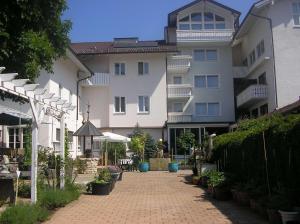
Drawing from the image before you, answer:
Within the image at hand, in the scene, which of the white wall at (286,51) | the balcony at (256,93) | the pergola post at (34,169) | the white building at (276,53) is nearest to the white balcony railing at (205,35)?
the white building at (276,53)

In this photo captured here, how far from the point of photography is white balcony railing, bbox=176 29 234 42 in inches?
1534

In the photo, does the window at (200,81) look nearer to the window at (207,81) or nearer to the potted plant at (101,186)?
the window at (207,81)

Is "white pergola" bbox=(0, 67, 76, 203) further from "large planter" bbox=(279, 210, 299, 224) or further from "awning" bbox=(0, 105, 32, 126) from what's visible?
"large planter" bbox=(279, 210, 299, 224)

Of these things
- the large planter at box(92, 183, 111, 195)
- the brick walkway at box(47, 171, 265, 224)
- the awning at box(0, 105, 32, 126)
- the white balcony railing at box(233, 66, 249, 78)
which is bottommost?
the brick walkway at box(47, 171, 265, 224)

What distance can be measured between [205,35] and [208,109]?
638 centimetres

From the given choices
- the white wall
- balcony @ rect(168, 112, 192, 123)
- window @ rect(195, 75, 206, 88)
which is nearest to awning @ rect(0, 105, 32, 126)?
the white wall

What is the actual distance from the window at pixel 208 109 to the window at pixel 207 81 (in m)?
1.67

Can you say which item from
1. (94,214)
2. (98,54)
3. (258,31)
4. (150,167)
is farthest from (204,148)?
(98,54)

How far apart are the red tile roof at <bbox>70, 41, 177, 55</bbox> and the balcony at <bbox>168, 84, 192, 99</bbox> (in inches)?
121

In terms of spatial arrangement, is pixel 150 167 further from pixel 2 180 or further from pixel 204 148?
pixel 2 180

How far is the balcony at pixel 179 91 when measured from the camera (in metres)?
38.4

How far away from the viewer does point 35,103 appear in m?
11.5

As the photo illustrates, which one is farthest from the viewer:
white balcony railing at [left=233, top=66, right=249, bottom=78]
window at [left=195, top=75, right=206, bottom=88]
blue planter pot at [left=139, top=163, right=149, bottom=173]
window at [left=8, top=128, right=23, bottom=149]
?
window at [left=195, top=75, right=206, bottom=88]

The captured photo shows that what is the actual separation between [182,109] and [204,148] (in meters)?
16.6
